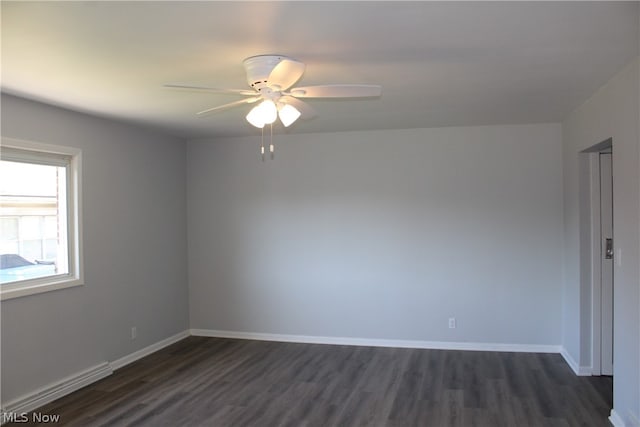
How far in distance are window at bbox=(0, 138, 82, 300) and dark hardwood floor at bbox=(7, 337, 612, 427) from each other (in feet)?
3.35

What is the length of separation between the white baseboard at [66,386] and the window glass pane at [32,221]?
900mm

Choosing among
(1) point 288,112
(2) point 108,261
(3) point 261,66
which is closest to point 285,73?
(3) point 261,66

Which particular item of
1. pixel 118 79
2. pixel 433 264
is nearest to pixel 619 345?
pixel 433 264

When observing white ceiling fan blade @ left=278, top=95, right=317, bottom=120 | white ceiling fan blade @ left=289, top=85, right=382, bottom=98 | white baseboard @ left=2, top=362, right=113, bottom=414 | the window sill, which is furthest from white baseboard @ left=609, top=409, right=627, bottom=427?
the window sill

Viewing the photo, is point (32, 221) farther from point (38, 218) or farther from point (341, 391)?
point (341, 391)

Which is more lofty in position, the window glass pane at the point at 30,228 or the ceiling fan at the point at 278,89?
the ceiling fan at the point at 278,89

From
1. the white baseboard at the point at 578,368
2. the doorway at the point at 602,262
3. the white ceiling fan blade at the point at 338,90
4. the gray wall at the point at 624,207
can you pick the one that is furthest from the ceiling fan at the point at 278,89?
the white baseboard at the point at 578,368

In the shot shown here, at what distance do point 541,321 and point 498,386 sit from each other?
128cm

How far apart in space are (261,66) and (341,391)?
275 cm

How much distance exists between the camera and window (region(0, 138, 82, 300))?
12.2 feet

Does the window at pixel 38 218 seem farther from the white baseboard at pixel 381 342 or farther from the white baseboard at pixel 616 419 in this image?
the white baseboard at pixel 616 419

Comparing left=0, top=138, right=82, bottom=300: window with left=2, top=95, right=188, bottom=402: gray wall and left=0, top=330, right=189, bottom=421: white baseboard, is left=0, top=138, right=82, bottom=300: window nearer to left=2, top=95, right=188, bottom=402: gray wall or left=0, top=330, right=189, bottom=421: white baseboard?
left=2, top=95, right=188, bottom=402: gray wall

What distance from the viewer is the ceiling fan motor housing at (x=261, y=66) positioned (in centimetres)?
269

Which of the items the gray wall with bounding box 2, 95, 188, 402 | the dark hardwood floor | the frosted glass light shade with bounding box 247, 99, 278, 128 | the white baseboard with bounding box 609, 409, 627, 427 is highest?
the frosted glass light shade with bounding box 247, 99, 278, 128
